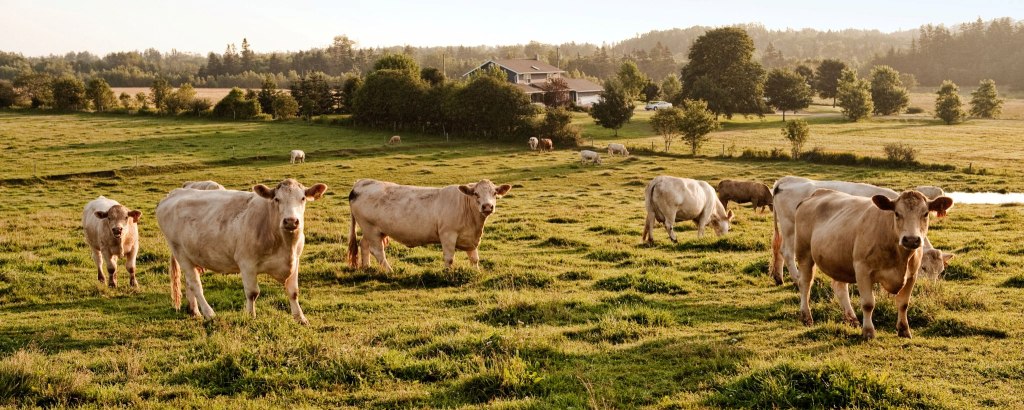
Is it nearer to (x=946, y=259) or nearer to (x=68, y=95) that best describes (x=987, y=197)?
(x=946, y=259)

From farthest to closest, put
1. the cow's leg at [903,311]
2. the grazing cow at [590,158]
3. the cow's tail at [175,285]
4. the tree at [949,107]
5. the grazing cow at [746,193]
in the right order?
the tree at [949,107] < the grazing cow at [590,158] < the grazing cow at [746,193] < the cow's tail at [175,285] < the cow's leg at [903,311]

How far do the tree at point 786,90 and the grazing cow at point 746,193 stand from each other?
2306 inches

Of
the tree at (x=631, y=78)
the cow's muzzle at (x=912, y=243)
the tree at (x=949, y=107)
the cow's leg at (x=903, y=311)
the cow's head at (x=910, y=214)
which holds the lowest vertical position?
the cow's leg at (x=903, y=311)

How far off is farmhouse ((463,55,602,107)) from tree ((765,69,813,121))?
21.8 meters

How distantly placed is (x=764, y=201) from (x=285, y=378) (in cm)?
2131

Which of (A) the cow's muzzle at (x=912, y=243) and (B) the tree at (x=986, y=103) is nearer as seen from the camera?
(A) the cow's muzzle at (x=912, y=243)

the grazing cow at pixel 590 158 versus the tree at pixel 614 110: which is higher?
the tree at pixel 614 110

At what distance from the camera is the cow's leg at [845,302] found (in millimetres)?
9453

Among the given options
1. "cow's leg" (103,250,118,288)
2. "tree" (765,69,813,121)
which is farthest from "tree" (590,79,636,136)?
"cow's leg" (103,250,118,288)

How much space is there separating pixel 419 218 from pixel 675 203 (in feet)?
25.7

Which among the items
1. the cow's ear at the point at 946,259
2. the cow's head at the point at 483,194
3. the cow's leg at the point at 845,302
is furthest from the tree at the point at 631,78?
the cow's leg at the point at 845,302

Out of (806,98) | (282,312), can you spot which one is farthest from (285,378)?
(806,98)

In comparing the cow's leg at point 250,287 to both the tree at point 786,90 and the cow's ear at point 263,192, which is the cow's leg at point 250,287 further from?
the tree at point 786,90

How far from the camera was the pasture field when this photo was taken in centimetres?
705
